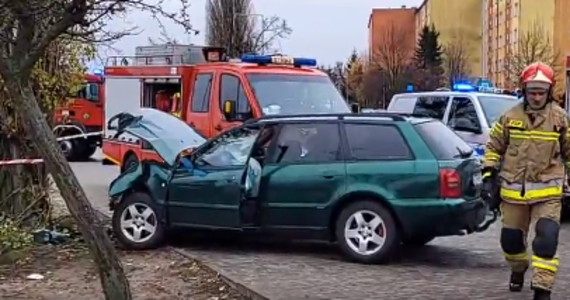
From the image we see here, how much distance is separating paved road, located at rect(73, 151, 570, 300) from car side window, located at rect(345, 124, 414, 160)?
3.38ft

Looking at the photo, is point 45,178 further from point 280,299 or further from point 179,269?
point 280,299

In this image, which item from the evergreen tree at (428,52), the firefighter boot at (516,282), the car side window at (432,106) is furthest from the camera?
the evergreen tree at (428,52)

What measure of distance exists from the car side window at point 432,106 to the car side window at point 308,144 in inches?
238

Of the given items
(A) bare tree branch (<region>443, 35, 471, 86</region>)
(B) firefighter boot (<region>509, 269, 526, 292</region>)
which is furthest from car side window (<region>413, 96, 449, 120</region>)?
(A) bare tree branch (<region>443, 35, 471, 86</region>)

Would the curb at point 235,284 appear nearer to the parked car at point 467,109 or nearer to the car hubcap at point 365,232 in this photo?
the car hubcap at point 365,232

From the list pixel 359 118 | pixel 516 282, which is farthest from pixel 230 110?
pixel 516 282

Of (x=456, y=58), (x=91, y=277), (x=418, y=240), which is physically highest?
(x=456, y=58)

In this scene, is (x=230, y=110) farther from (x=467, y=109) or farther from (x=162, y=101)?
(x=162, y=101)

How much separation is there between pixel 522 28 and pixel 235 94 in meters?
56.2

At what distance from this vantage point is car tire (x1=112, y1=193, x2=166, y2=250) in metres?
10.2

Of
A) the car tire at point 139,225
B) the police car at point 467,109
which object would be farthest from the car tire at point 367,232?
the police car at point 467,109

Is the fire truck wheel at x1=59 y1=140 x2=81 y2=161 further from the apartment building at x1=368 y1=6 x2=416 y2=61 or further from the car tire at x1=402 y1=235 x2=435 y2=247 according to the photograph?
the apartment building at x1=368 y1=6 x2=416 y2=61

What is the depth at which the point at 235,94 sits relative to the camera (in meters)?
14.4

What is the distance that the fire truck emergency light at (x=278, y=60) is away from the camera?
15.0 meters
